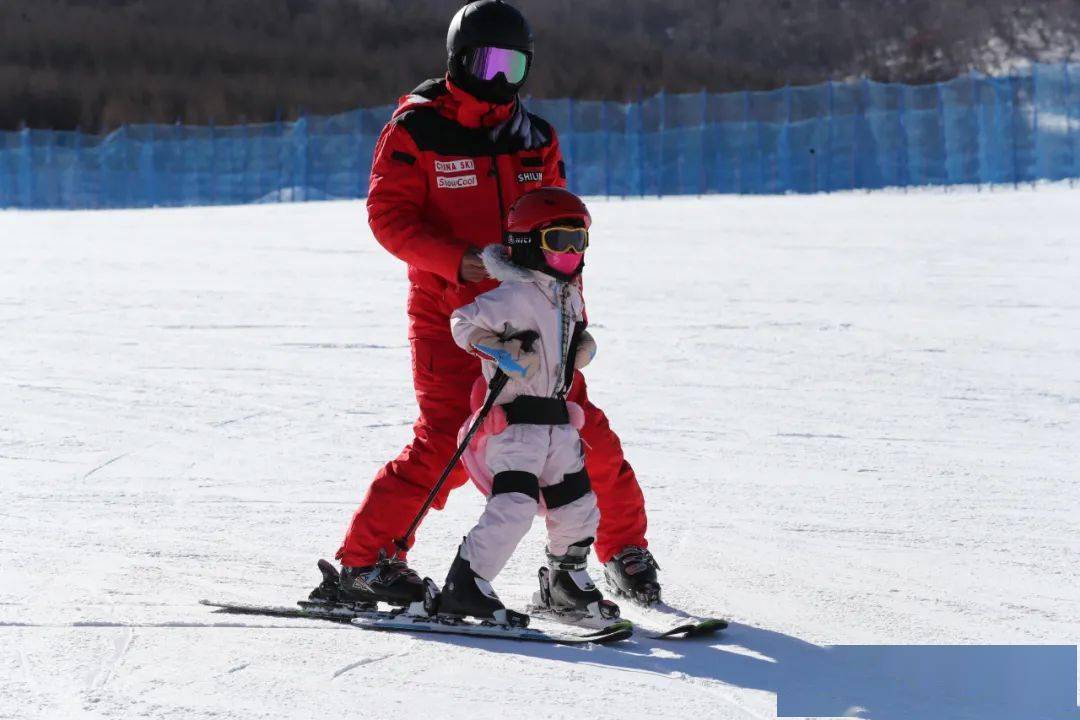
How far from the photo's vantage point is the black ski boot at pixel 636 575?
13.4 ft

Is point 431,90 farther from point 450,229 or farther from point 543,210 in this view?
point 543,210

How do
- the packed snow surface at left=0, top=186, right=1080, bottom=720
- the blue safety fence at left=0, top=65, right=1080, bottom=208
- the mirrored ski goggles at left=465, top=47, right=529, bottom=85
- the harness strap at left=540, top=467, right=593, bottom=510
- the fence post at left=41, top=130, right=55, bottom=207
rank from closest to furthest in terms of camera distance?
the packed snow surface at left=0, top=186, right=1080, bottom=720 < the harness strap at left=540, top=467, right=593, bottom=510 < the mirrored ski goggles at left=465, top=47, right=529, bottom=85 < the blue safety fence at left=0, top=65, right=1080, bottom=208 < the fence post at left=41, top=130, right=55, bottom=207

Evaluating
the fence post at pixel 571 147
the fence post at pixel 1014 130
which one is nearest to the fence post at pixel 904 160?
the fence post at pixel 1014 130

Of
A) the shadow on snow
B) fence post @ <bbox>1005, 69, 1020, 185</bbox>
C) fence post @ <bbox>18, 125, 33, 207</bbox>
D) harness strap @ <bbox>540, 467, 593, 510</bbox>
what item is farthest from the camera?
fence post @ <bbox>18, 125, 33, 207</bbox>

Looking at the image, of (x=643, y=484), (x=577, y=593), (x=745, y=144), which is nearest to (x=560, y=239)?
(x=577, y=593)

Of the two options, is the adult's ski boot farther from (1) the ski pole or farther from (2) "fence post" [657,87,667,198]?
(2) "fence post" [657,87,667,198]

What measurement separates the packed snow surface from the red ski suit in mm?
376

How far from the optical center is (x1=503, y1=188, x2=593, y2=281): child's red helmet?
12.4 ft

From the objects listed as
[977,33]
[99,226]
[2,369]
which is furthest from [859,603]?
[977,33]

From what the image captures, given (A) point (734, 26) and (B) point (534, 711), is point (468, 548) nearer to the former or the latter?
(B) point (534, 711)

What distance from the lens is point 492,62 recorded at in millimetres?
3963

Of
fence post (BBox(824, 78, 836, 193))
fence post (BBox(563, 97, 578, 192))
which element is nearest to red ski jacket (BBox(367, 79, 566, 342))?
fence post (BBox(563, 97, 578, 192))

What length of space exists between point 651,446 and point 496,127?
9.21 feet

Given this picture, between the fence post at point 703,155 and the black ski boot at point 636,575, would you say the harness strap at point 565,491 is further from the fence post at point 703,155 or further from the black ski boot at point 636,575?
the fence post at point 703,155
